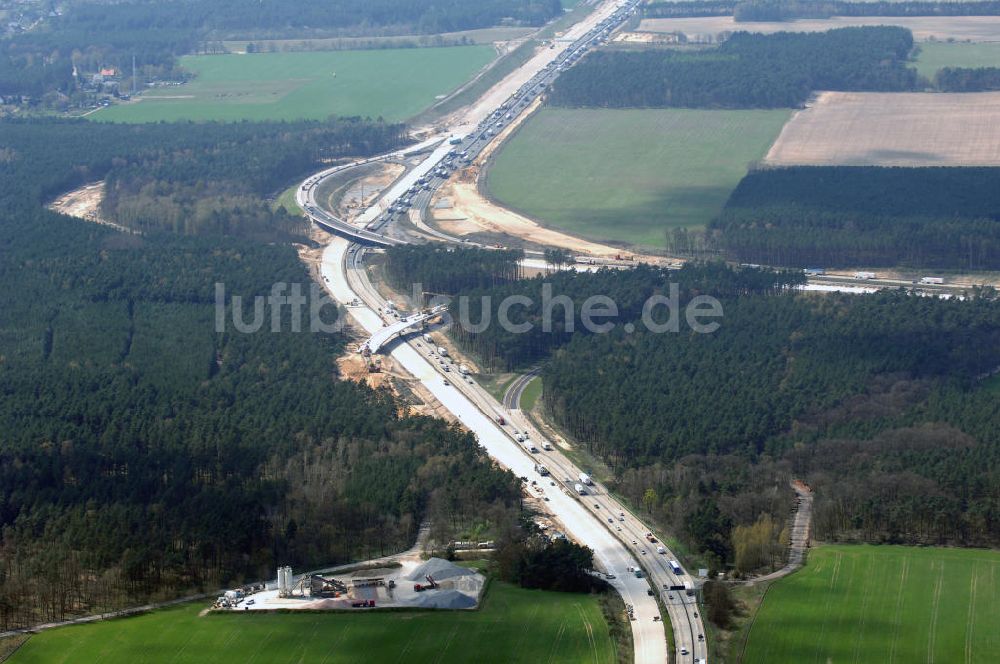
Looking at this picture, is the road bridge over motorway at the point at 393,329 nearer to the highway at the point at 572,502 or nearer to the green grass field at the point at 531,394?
the highway at the point at 572,502

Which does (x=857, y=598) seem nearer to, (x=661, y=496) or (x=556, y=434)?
(x=661, y=496)

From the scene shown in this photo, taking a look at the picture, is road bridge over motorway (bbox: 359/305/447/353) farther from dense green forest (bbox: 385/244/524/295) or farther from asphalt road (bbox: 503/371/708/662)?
asphalt road (bbox: 503/371/708/662)

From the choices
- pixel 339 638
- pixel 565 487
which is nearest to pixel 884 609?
pixel 565 487

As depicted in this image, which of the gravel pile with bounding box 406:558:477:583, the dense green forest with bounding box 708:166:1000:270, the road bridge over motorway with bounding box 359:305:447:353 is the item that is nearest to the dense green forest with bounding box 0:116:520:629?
the road bridge over motorway with bounding box 359:305:447:353

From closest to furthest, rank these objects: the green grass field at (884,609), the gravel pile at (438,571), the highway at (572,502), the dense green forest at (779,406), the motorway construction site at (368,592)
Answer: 1. the green grass field at (884,609)
2. the motorway construction site at (368,592)
3. the highway at (572,502)
4. the gravel pile at (438,571)
5. the dense green forest at (779,406)

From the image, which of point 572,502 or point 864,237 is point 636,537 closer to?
point 572,502

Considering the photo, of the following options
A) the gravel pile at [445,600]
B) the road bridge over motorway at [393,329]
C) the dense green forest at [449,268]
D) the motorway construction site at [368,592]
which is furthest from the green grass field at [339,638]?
the dense green forest at [449,268]
